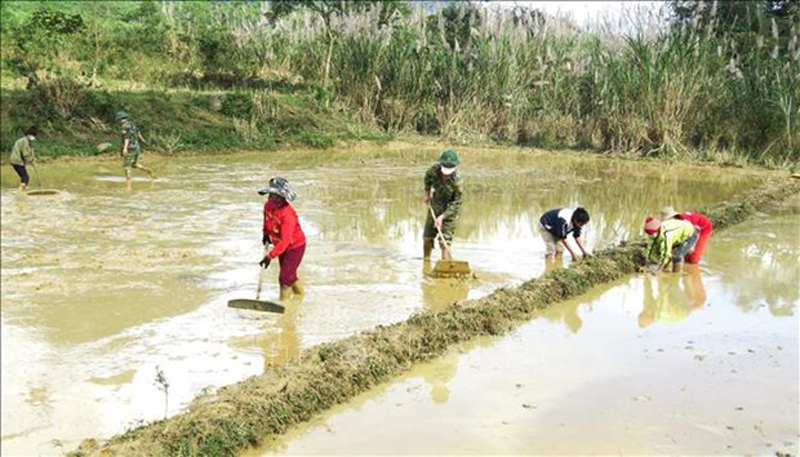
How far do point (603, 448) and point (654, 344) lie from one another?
1.95 metres

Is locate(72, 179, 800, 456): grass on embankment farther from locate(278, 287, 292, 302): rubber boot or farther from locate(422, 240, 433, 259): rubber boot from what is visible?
locate(422, 240, 433, 259): rubber boot

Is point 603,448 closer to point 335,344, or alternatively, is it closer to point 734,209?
point 335,344

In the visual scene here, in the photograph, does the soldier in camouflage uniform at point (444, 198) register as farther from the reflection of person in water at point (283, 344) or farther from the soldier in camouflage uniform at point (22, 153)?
the soldier in camouflage uniform at point (22, 153)

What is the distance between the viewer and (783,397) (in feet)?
16.1

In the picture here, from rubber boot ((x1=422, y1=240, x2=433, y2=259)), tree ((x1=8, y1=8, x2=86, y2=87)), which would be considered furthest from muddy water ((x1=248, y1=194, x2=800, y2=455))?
tree ((x1=8, y1=8, x2=86, y2=87))

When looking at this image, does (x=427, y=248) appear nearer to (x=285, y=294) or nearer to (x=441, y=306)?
(x=441, y=306)

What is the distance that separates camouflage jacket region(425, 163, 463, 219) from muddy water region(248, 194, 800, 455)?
1448 millimetres

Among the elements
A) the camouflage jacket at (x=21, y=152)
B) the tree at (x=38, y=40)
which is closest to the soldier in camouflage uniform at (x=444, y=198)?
the camouflage jacket at (x=21, y=152)

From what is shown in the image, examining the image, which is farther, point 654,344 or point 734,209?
point 734,209

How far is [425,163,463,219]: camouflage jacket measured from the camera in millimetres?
7578

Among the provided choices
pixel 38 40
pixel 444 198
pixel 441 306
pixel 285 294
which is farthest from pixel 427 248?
pixel 38 40

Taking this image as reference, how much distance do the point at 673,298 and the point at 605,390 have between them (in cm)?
254

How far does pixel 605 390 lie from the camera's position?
4910 mm

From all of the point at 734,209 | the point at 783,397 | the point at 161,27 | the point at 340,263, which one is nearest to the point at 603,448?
the point at 783,397
